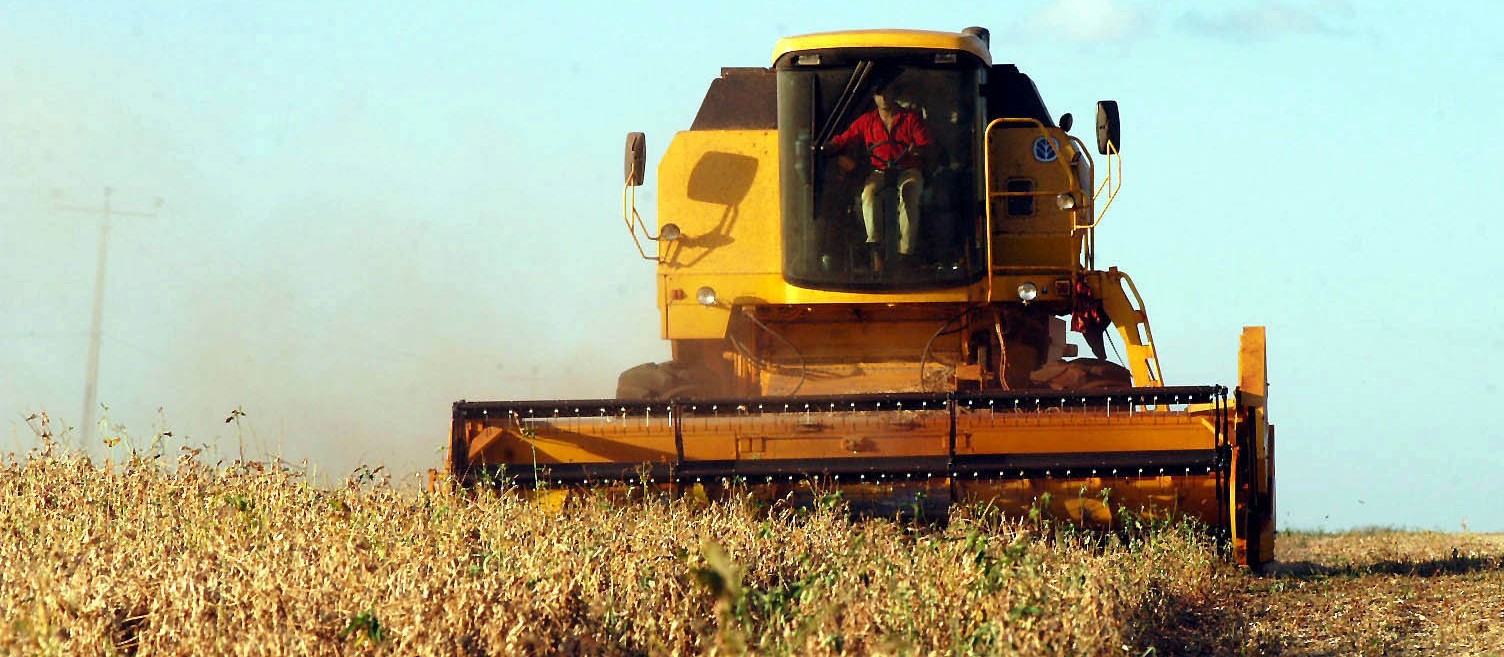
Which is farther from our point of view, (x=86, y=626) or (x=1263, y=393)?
(x=1263, y=393)

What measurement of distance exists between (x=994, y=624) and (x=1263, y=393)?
14.4 ft

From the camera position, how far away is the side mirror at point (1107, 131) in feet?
33.9

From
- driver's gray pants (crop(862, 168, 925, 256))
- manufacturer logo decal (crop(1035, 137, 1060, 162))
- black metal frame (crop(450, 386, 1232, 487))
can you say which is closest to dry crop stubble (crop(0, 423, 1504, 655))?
black metal frame (crop(450, 386, 1232, 487))

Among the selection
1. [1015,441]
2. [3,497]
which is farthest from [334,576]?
[1015,441]

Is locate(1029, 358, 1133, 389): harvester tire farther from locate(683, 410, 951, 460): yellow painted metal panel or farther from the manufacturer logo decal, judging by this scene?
locate(683, 410, 951, 460): yellow painted metal panel

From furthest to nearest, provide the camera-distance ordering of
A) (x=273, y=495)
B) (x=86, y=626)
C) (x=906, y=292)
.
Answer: (x=906, y=292) → (x=273, y=495) → (x=86, y=626)

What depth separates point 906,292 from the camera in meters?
10.4

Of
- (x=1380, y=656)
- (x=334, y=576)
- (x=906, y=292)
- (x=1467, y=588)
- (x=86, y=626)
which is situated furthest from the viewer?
(x=906, y=292)

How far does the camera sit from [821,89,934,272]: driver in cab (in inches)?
411

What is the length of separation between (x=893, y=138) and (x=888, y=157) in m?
0.11

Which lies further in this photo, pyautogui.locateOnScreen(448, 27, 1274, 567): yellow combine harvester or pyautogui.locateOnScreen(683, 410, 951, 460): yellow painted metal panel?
pyautogui.locateOnScreen(448, 27, 1274, 567): yellow combine harvester

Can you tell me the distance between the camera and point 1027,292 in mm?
10188

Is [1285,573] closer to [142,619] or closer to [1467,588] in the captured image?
[1467,588]

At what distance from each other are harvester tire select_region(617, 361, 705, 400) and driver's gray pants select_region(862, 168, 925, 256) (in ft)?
4.08
